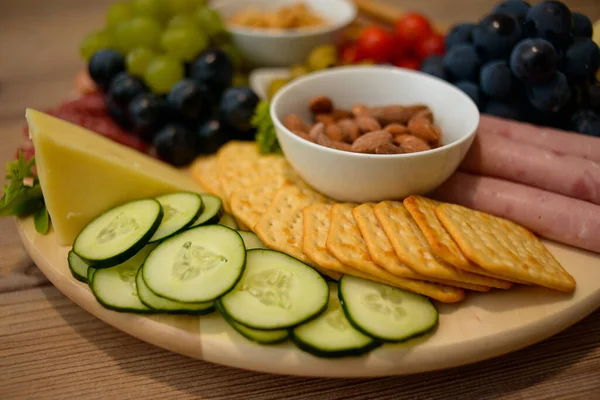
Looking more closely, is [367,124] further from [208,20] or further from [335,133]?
[208,20]

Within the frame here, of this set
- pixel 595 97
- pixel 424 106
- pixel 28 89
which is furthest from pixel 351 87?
pixel 28 89

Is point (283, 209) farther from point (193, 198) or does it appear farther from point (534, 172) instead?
point (534, 172)

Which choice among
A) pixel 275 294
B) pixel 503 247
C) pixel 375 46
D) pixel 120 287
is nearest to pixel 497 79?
pixel 503 247

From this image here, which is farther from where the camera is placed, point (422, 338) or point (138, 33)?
point (138, 33)

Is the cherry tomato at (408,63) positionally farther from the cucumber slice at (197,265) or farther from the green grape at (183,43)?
the cucumber slice at (197,265)

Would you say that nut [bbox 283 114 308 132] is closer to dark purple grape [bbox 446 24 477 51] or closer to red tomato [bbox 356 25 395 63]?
dark purple grape [bbox 446 24 477 51]

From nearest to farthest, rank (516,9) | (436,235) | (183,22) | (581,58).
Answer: (436,235)
(581,58)
(516,9)
(183,22)
